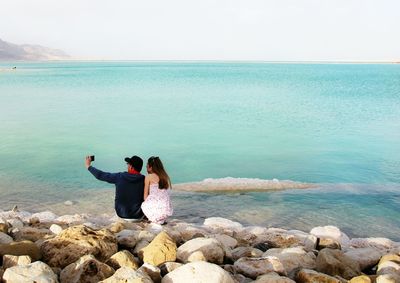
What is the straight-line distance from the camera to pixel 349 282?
5.34m

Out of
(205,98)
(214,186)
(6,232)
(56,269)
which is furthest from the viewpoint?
(205,98)

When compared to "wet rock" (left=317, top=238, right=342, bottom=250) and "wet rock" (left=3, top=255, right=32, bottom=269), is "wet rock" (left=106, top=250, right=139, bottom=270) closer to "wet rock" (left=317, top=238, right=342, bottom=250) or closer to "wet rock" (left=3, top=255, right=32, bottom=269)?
"wet rock" (left=3, top=255, right=32, bottom=269)

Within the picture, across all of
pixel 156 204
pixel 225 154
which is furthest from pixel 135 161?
pixel 225 154

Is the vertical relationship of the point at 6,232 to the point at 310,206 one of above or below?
above

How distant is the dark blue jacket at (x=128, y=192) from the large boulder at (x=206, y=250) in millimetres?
2647

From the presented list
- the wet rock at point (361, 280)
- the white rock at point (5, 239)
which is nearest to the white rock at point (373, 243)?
the wet rock at point (361, 280)

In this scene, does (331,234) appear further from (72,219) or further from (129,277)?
(129,277)

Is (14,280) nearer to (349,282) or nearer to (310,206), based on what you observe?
(349,282)

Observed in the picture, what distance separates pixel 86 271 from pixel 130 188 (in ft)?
11.4

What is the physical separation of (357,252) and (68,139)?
16472 mm

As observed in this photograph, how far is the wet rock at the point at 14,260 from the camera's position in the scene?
503 cm

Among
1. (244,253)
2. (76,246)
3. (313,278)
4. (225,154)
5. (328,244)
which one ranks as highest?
(76,246)

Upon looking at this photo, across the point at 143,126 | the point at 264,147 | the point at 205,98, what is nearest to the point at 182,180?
the point at 264,147

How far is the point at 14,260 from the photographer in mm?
5070
